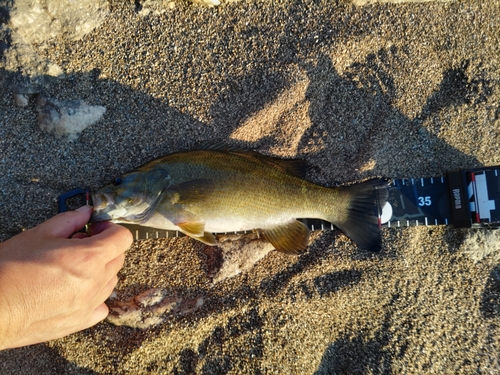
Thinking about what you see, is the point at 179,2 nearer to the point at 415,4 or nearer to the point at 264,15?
the point at 264,15

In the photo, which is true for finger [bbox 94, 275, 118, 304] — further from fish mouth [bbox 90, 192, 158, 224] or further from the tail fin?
the tail fin

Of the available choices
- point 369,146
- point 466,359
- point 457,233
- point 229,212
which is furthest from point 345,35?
point 466,359

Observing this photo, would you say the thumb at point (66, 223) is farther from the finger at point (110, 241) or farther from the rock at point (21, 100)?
the rock at point (21, 100)

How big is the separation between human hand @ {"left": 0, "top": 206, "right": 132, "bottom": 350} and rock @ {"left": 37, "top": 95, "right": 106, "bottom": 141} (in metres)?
0.80

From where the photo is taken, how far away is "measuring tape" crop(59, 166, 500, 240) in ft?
10.6

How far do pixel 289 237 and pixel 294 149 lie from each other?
31.7 inches

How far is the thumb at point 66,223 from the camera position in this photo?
8.71ft

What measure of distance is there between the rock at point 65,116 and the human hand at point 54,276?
0.80 m

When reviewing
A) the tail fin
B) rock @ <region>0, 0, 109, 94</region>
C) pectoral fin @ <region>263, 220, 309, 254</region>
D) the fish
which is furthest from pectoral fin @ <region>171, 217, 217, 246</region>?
rock @ <region>0, 0, 109, 94</region>

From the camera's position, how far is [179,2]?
325 cm

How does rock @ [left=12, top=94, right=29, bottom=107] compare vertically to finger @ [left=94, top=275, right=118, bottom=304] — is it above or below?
above

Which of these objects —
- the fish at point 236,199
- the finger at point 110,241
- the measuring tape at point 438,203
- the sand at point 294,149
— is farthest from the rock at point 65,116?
the finger at point 110,241

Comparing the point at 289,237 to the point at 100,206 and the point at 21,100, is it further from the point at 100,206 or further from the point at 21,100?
the point at 21,100

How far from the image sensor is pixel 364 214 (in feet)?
10.5
